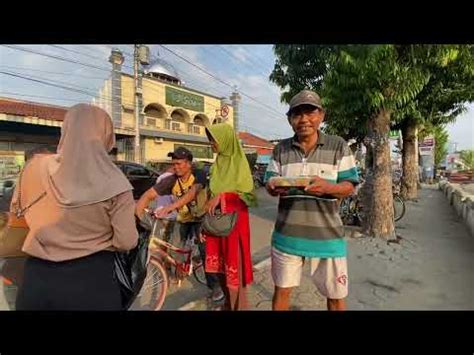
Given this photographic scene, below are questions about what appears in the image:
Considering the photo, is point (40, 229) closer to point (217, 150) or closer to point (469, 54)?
point (217, 150)

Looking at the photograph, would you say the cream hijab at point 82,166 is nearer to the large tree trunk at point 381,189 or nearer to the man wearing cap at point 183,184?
the man wearing cap at point 183,184

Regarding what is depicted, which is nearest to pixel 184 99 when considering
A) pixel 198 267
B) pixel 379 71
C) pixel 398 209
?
pixel 398 209

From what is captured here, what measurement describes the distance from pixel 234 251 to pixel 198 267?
1308 mm

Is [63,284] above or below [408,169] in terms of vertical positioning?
below

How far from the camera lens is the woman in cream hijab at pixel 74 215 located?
1368 mm

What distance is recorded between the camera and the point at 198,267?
347 cm

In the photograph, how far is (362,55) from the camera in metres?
3.57

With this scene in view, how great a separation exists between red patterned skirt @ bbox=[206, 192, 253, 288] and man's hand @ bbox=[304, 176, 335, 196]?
2.08 feet

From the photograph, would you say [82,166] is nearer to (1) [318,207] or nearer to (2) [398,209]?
(1) [318,207]

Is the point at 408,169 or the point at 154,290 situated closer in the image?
the point at 154,290

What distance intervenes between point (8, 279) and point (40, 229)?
1.21 m

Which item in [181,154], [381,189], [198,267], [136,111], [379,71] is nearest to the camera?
[181,154]

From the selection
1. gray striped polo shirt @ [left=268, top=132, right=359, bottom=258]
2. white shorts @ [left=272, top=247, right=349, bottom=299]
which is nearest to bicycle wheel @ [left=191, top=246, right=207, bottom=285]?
white shorts @ [left=272, top=247, right=349, bottom=299]
